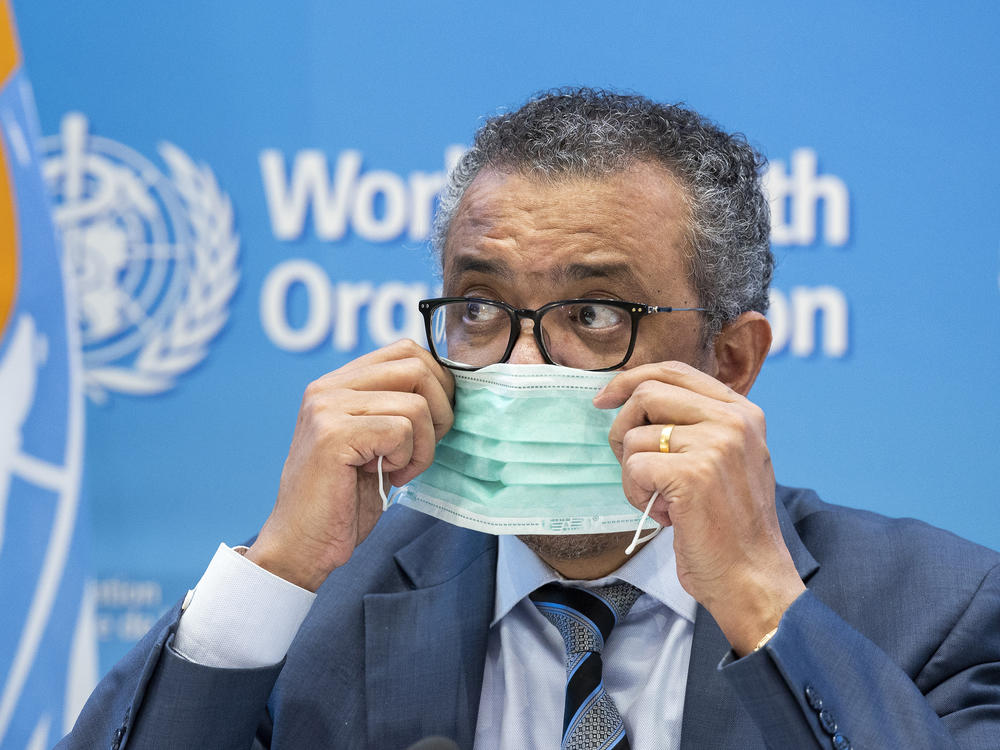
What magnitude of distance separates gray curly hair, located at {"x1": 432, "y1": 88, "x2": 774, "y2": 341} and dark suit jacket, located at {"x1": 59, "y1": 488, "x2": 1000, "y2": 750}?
52 cm

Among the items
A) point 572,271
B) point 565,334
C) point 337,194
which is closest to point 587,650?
point 565,334

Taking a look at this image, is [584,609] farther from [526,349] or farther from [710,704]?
[526,349]

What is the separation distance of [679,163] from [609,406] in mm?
659

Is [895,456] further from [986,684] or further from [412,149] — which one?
[412,149]

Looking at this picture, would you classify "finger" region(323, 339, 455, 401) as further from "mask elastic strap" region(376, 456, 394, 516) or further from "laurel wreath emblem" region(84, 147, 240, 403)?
"laurel wreath emblem" region(84, 147, 240, 403)

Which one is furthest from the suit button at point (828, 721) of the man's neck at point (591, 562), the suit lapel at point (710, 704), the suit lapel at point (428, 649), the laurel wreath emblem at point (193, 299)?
the laurel wreath emblem at point (193, 299)

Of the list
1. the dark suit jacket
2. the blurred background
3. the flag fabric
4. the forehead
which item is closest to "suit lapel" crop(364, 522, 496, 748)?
the dark suit jacket

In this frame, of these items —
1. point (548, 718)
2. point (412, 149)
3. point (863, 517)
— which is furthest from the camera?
point (412, 149)

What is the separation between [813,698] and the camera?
153 cm

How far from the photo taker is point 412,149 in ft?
10.8

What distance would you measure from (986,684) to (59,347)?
9.35ft

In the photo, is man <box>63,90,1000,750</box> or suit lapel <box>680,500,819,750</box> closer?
man <box>63,90,1000,750</box>

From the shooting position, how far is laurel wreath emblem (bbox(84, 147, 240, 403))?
3309mm

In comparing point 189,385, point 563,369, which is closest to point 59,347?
point 189,385
